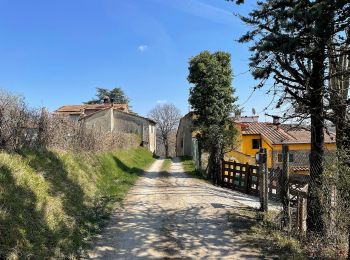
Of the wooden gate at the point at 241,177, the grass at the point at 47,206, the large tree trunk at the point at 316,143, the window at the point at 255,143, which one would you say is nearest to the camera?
the grass at the point at 47,206

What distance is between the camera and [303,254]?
23.6 ft

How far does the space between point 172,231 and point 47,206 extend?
275 cm

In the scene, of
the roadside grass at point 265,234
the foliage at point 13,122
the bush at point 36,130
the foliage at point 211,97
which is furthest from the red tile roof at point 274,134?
the foliage at point 13,122

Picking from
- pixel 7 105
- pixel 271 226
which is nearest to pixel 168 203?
pixel 271 226

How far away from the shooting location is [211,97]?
68.9ft

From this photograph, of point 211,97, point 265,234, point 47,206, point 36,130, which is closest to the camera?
point 47,206

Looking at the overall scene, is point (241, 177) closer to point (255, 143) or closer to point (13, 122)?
point (13, 122)

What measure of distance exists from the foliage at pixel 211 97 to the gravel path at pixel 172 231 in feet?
25.9

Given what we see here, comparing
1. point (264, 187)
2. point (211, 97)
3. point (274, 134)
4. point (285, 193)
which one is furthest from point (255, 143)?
point (285, 193)

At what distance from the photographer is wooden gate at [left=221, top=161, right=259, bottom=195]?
16312mm

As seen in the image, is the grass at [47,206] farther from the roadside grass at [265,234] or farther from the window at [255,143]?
the window at [255,143]

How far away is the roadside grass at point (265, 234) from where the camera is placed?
7.12m

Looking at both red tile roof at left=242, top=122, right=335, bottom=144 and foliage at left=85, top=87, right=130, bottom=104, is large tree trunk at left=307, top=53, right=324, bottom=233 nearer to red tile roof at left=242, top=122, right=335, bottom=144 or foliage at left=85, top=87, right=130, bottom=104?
red tile roof at left=242, top=122, right=335, bottom=144

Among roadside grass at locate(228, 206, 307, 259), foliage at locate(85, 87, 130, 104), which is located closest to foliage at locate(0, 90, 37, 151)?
roadside grass at locate(228, 206, 307, 259)
